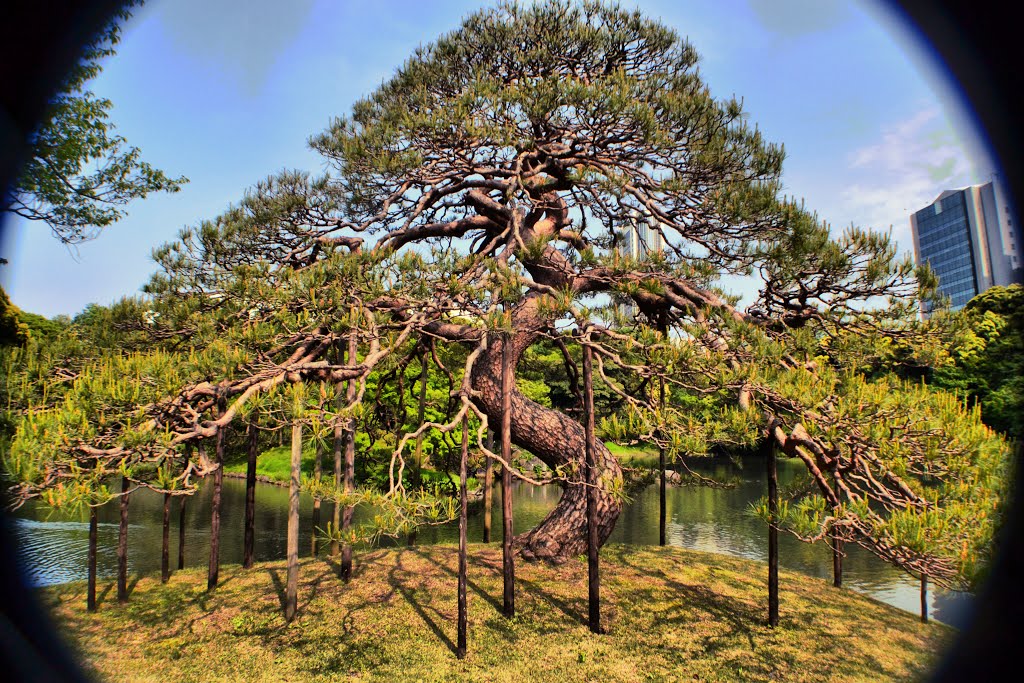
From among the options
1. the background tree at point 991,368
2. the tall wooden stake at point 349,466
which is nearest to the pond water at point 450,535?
the tall wooden stake at point 349,466

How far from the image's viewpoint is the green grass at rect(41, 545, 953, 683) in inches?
178

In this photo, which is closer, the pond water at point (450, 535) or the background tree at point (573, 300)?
the background tree at point (573, 300)

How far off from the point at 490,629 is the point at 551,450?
9.37ft

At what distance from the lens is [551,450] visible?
7609 mm

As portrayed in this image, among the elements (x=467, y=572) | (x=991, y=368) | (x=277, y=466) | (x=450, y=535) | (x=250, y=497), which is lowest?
(x=450, y=535)

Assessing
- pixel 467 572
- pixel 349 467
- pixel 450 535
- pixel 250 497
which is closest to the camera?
pixel 349 467

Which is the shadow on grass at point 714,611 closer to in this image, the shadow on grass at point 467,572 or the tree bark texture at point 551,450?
the tree bark texture at point 551,450

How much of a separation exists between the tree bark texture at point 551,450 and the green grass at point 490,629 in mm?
374

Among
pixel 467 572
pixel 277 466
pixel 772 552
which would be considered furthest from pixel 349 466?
pixel 277 466

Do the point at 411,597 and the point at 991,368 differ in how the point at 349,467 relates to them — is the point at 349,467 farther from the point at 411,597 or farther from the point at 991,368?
the point at 991,368

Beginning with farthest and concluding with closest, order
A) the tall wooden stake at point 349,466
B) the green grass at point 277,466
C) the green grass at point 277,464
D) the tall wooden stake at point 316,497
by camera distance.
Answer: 1. the green grass at point 277,464
2. the green grass at point 277,466
3. the tall wooden stake at point 316,497
4. the tall wooden stake at point 349,466

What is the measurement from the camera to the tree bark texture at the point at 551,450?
23.7ft

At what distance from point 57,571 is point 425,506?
902cm

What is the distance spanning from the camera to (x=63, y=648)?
256cm
